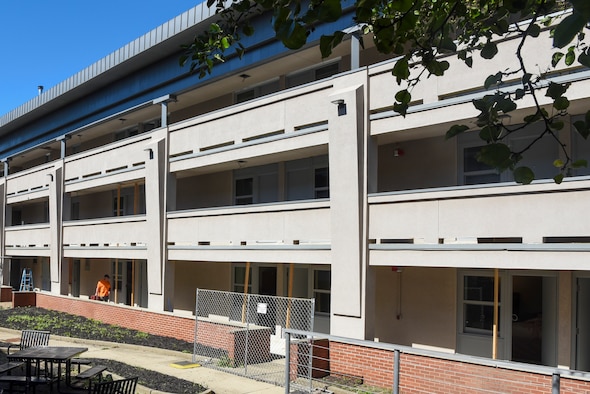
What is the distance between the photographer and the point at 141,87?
24016 millimetres

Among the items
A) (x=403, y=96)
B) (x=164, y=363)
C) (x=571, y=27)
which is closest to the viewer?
(x=571, y=27)

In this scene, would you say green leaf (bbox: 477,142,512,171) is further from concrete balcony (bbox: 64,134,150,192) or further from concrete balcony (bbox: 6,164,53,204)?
concrete balcony (bbox: 6,164,53,204)

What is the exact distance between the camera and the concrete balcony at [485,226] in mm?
11070

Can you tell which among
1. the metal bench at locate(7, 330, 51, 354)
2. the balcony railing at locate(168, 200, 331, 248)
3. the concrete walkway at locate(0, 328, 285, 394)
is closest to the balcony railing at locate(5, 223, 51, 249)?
the concrete walkway at locate(0, 328, 285, 394)

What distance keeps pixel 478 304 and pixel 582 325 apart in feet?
7.50

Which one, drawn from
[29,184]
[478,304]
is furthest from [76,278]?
[478,304]

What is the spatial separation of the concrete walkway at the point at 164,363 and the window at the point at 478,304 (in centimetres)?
464

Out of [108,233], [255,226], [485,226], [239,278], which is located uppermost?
[485,226]

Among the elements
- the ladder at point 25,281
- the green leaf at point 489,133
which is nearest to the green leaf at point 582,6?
→ the green leaf at point 489,133

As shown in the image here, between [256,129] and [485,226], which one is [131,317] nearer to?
[256,129]

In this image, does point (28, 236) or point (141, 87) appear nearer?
point (141, 87)

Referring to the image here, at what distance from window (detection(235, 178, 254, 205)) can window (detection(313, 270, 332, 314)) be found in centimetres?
380

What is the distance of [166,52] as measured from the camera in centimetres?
2253

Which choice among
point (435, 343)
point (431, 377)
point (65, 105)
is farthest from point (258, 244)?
point (65, 105)
